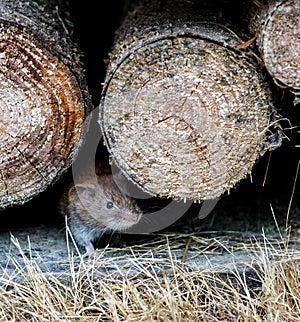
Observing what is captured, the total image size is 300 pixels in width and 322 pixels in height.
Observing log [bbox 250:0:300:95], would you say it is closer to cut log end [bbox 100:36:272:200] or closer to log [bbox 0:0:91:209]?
cut log end [bbox 100:36:272:200]

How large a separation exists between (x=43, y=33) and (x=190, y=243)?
1.31m

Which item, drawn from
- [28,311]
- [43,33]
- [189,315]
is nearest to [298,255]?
[189,315]

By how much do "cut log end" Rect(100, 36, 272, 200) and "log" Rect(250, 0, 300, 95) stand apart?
0.40ft

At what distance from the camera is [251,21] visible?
283 centimetres

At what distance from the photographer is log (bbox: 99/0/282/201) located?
259 centimetres

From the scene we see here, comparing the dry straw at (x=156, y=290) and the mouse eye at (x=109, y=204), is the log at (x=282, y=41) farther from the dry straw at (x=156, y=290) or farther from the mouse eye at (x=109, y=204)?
the mouse eye at (x=109, y=204)

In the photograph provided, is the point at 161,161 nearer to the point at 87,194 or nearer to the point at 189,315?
the point at 189,315

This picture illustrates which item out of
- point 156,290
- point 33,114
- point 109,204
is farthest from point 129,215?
point 33,114

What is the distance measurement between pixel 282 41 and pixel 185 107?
460 millimetres

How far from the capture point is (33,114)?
266 cm

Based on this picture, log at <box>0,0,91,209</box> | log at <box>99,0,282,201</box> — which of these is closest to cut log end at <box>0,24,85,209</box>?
log at <box>0,0,91,209</box>

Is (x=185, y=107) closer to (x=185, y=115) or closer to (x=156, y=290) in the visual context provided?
(x=185, y=115)

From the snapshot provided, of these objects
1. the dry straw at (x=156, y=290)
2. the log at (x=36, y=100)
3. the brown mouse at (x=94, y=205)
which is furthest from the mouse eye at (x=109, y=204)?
the log at (x=36, y=100)

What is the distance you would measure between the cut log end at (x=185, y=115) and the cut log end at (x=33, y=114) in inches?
6.6
